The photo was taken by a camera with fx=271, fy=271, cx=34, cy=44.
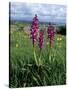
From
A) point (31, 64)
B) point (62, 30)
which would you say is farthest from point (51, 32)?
point (31, 64)

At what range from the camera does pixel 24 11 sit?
7.97 ft

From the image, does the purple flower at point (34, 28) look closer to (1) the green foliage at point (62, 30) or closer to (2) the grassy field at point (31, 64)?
(2) the grassy field at point (31, 64)

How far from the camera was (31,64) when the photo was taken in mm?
2441

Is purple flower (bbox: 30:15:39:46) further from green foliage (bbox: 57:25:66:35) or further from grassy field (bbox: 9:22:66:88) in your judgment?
green foliage (bbox: 57:25:66:35)

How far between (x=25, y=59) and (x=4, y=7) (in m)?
0.50

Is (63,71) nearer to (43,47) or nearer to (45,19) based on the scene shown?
(43,47)

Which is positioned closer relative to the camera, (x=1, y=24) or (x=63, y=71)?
(x=1, y=24)

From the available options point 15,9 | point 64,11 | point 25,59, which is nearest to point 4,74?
point 25,59

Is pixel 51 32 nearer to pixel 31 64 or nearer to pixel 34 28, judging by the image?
pixel 34 28

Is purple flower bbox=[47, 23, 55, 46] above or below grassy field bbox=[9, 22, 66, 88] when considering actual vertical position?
above

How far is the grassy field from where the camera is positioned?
239 centimetres

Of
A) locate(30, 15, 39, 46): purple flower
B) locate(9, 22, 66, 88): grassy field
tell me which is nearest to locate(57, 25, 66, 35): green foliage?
locate(9, 22, 66, 88): grassy field

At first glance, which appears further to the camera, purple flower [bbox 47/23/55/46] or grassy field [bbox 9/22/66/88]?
purple flower [bbox 47/23/55/46]

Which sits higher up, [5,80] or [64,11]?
[64,11]
